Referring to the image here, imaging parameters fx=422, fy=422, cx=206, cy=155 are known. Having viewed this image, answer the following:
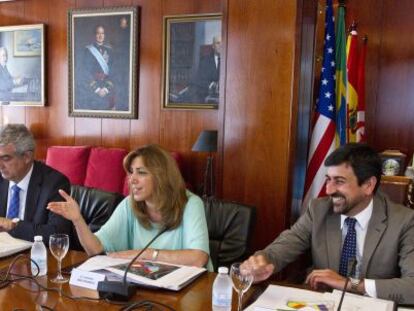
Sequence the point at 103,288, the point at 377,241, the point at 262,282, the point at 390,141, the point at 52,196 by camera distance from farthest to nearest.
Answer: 1. the point at 390,141
2. the point at 52,196
3. the point at 377,241
4. the point at 262,282
5. the point at 103,288

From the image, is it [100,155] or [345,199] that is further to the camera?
[100,155]

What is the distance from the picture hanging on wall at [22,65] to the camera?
485cm

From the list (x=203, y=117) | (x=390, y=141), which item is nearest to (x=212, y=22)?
(x=203, y=117)

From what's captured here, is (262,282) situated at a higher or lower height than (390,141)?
lower

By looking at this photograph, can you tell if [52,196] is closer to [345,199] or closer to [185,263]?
[185,263]

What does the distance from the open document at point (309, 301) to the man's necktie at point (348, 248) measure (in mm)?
348

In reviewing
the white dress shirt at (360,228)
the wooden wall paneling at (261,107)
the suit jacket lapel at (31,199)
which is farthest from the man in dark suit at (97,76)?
the white dress shirt at (360,228)

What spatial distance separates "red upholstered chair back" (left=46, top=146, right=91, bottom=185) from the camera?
4.27 m

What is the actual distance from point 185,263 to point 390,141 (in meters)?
2.71

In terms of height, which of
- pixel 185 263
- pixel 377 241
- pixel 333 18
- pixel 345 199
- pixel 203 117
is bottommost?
pixel 185 263

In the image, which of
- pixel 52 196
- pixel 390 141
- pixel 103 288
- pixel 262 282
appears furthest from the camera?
pixel 390 141

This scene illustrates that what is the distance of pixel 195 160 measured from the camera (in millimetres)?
4102

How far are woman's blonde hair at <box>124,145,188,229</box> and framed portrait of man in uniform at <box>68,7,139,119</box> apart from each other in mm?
2531

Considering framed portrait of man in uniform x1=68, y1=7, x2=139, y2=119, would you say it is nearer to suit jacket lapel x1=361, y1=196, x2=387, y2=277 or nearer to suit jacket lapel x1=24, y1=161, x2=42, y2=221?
suit jacket lapel x1=24, y1=161, x2=42, y2=221
